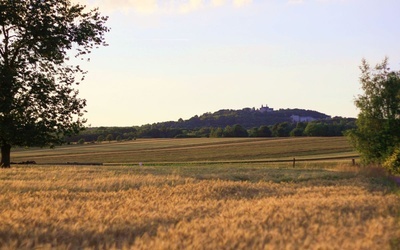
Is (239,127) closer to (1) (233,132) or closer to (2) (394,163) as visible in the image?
(1) (233,132)

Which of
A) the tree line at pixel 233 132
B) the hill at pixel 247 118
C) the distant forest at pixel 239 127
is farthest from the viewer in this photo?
the hill at pixel 247 118

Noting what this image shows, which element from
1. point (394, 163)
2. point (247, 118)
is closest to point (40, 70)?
point (394, 163)

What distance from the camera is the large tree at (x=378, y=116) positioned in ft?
141

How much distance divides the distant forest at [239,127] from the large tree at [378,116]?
147 ft

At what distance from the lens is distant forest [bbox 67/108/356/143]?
11012 cm

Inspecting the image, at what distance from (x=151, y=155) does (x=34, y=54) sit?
43.5 metres

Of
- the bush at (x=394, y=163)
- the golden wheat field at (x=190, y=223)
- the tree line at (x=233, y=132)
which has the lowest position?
the bush at (x=394, y=163)

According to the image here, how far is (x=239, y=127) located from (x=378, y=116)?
77504mm

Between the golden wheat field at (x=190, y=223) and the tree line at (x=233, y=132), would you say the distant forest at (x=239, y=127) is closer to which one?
the tree line at (x=233, y=132)

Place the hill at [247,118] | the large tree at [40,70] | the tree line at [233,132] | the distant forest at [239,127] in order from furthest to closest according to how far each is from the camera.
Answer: the hill at [247,118]
the distant forest at [239,127]
the tree line at [233,132]
the large tree at [40,70]

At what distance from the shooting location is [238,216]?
10852 mm

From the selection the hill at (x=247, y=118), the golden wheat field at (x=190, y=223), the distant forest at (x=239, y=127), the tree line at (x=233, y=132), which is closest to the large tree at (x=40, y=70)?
the golden wheat field at (x=190, y=223)

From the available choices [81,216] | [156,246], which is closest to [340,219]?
[156,246]

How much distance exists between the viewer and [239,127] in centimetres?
12206
